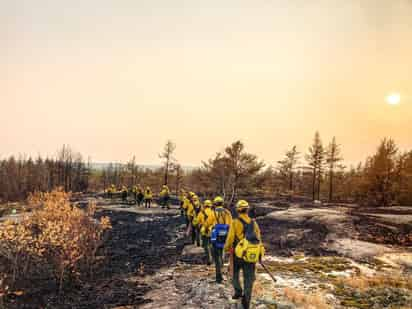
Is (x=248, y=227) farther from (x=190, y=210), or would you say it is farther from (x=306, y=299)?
(x=190, y=210)

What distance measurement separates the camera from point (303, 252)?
13617mm

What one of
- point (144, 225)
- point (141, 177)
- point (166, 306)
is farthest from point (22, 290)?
point (141, 177)

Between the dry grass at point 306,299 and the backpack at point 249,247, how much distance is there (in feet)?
6.68

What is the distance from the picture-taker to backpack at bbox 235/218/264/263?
6.03m

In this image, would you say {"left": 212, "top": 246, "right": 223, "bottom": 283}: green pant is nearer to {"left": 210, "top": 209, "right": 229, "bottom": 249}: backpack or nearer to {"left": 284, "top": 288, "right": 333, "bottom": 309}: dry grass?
{"left": 210, "top": 209, "right": 229, "bottom": 249}: backpack

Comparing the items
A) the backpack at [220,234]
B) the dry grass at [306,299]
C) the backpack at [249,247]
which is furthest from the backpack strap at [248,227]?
the dry grass at [306,299]

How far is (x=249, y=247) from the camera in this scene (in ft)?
19.8

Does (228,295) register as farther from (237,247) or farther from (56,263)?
(56,263)

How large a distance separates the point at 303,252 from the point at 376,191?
78.1ft

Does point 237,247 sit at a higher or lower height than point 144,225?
higher

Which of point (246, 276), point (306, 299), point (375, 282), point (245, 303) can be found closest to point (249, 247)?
point (246, 276)

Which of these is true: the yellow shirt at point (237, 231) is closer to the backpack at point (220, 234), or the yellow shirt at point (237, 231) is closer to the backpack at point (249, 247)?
the backpack at point (249, 247)

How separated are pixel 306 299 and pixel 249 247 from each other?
8.29ft

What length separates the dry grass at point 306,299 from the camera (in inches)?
271
